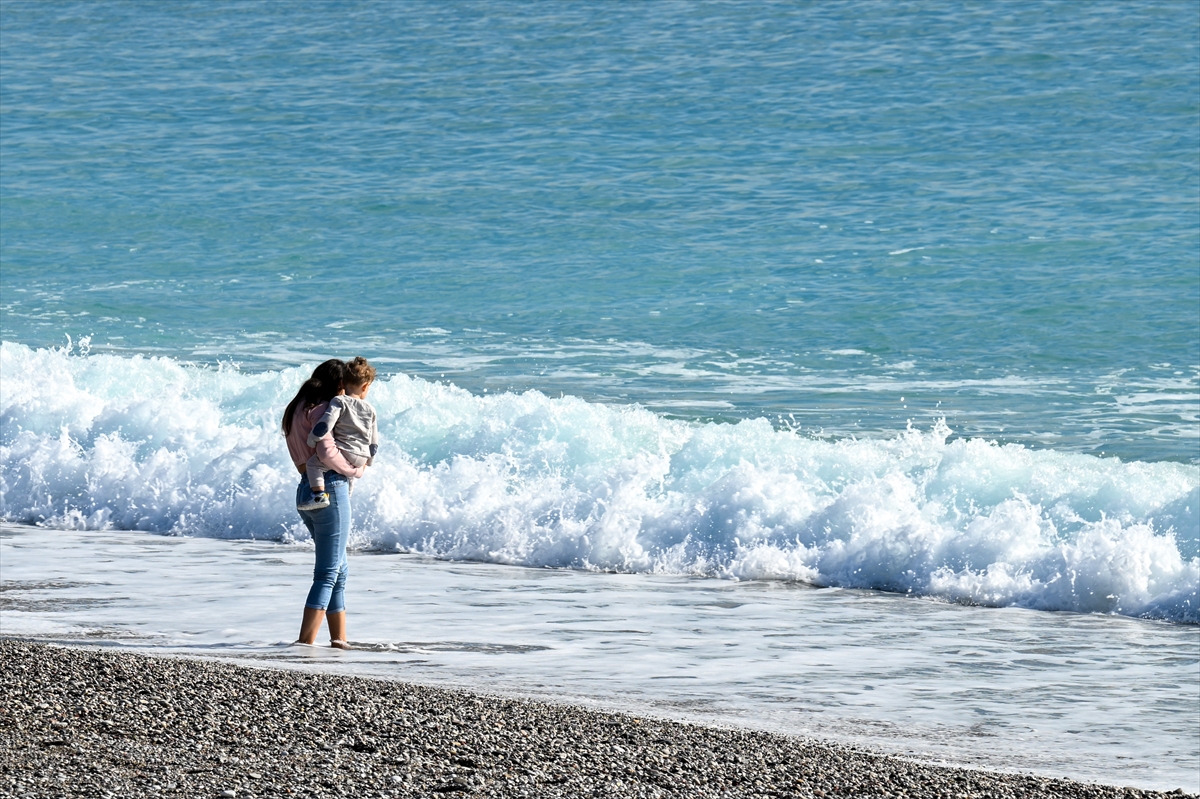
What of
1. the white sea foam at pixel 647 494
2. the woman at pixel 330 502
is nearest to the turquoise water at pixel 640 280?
the white sea foam at pixel 647 494

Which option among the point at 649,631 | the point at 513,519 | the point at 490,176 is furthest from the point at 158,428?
the point at 490,176

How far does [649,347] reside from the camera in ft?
64.6

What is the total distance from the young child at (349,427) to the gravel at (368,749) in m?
1.27

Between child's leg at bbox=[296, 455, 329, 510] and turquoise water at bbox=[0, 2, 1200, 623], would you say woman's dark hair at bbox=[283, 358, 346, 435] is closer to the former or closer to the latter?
child's leg at bbox=[296, 455, 329, 510]

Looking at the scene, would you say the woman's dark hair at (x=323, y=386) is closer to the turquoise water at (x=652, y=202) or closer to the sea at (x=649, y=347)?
the sea at (x=649, y=347)

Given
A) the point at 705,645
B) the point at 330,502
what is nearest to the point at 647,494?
the point at 705,645

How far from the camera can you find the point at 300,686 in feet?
24.5

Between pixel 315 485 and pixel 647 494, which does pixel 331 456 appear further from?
pixel 647 494

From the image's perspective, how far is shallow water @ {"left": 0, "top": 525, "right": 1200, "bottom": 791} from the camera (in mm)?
7930

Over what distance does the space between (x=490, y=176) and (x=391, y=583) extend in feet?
60.3

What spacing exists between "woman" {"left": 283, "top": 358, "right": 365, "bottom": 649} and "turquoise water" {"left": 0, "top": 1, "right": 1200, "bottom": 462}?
275 inches

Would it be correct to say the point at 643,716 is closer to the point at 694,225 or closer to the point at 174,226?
the point at 694,225

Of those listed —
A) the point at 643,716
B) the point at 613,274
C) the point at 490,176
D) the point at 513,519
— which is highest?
the point at 490,176

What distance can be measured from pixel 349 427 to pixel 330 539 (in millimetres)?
658
